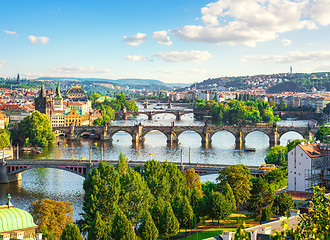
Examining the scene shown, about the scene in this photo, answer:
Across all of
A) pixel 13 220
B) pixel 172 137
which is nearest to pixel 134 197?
pixel 13 220

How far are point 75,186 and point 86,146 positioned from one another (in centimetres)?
3230

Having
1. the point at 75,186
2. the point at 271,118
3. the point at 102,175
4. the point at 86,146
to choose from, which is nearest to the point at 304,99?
the point at 271,118

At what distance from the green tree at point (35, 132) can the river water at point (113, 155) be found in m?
3.28

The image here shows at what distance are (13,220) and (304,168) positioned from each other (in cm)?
2578

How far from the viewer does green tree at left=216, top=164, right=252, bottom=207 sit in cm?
3678

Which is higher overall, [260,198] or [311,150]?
[311,150]

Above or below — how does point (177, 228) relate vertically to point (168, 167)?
below

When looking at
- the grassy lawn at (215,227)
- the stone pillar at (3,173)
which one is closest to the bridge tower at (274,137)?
the stone pillar at (3,173)

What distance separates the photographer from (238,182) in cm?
3734

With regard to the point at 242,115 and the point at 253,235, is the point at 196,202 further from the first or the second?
the point at 242,115

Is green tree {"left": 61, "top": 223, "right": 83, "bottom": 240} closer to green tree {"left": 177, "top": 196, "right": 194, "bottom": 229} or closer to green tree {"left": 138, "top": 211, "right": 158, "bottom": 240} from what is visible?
green tree {"left": 138, "top": 211, "right": 158, "bottom": 240}

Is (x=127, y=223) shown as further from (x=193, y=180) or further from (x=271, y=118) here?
(x=271, y=118)

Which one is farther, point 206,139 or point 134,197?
point 206,139

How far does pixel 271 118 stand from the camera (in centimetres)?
12169
